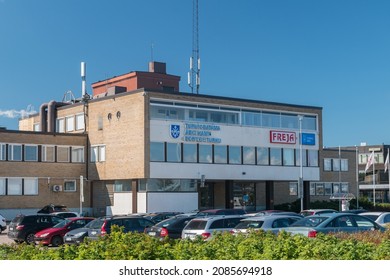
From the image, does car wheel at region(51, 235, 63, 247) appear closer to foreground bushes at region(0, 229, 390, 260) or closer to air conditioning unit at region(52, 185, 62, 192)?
foreground bushes at region(0, 229, 390, 260)

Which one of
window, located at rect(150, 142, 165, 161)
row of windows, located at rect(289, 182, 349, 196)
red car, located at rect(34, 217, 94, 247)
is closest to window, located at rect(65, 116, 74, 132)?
window, located at rect(150, 142, 165, 161)

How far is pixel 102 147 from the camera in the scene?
5356 cm

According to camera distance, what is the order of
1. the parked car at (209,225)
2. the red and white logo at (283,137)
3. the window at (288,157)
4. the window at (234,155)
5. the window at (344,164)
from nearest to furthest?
1. the parked car at (209,225)
2. the window at (234,155)
3. the red and white logo at (283,137)
4. the window at (288,157)
5. the window at (344,164)

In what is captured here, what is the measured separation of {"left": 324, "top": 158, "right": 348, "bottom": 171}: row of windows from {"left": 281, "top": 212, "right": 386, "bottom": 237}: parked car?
4640cm

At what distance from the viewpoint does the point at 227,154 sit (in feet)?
178

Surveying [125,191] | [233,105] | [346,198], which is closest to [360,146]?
[346,198]

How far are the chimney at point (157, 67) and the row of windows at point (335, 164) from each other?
70.5ft

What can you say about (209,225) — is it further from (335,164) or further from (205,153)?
(335,164)

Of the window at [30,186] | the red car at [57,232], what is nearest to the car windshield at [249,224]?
the red car at [57,232]

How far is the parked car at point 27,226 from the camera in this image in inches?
1278

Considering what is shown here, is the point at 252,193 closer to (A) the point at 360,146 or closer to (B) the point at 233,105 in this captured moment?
(B) the point at 233,105

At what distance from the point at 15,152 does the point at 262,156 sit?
20860mm

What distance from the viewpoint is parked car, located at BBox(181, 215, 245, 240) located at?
2441 cm

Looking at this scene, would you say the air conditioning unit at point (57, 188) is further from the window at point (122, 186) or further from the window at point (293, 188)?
the window at point (293, 188)
